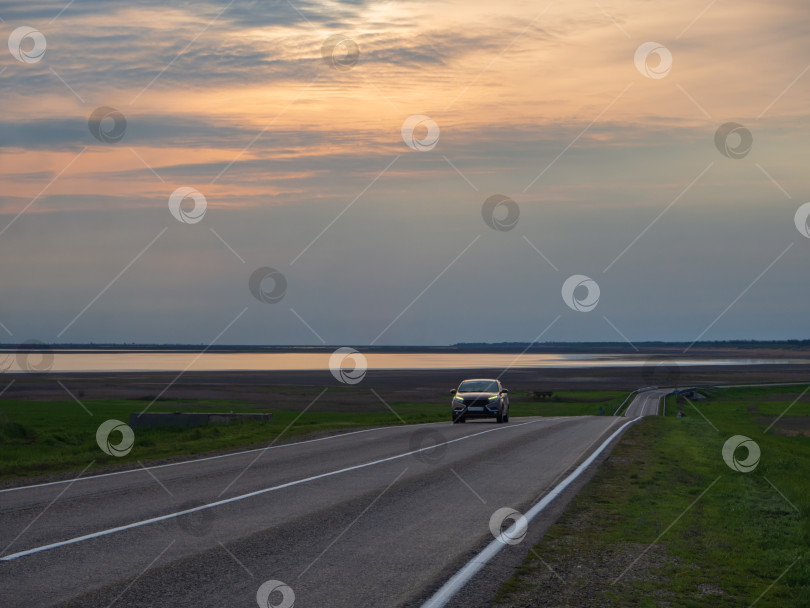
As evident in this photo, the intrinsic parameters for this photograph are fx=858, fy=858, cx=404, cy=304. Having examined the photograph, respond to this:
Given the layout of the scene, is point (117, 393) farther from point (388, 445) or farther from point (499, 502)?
point (499, 502)

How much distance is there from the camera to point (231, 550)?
9.10m

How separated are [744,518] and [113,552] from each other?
8.37 meters

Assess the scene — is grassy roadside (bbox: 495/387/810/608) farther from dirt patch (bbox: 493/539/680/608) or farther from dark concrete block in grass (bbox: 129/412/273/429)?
dark concrete block in grass (bbox: 129/412/273/429)

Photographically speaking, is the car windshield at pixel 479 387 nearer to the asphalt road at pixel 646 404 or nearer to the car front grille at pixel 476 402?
the car front grille at pixel 476 402

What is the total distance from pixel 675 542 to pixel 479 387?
25845mm

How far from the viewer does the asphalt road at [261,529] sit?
7.52 m

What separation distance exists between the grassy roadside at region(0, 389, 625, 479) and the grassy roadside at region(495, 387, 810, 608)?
10.6 meters

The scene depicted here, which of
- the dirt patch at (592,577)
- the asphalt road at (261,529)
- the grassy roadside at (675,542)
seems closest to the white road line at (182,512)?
the asphalt road at (261,529)

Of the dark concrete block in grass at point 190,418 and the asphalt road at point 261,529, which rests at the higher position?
the dark concrete block in grass at point 190,418

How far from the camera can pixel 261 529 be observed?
34.1ft

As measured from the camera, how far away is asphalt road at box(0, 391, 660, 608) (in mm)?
7516

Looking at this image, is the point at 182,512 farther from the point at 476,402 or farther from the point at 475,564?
the point at 476,402

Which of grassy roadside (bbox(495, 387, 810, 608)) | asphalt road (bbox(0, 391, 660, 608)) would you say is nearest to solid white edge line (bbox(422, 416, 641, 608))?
asphalt road (bbox(0, 391, 660, 608))

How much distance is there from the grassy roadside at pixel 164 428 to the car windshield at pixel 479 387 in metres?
3.32
